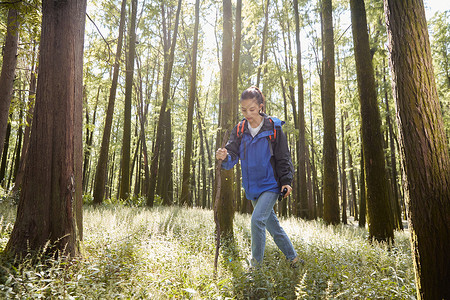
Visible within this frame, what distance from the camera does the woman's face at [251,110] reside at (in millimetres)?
3455

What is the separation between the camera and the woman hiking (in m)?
3.37

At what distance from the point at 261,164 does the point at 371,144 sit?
3.71 m

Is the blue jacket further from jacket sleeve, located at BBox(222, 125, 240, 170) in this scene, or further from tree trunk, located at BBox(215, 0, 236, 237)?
tree trunk, located at BBox(215, 0, 236, 237)

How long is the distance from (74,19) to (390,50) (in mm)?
4027

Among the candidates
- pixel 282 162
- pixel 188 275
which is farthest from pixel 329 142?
pixel 188 275

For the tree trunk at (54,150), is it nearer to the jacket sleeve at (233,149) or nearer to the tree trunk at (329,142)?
the jacket sleeve at (233,149)

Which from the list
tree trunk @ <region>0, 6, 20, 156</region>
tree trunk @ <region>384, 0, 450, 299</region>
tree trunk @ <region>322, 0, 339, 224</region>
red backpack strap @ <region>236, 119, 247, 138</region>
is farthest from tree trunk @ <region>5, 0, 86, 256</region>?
tree trunk @ <region>322, 0, 339, 224</region>

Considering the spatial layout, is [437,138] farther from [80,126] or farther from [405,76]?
[80,126]

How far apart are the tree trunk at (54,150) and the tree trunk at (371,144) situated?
5834 mm

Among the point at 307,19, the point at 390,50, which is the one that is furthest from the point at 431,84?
the point at 307,19

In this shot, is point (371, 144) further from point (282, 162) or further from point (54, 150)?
point (54, 150)

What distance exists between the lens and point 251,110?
349cm

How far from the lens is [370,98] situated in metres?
6.03

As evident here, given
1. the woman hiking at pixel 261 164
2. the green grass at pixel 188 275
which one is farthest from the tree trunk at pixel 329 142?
the woman hiking at pixel 261 164
